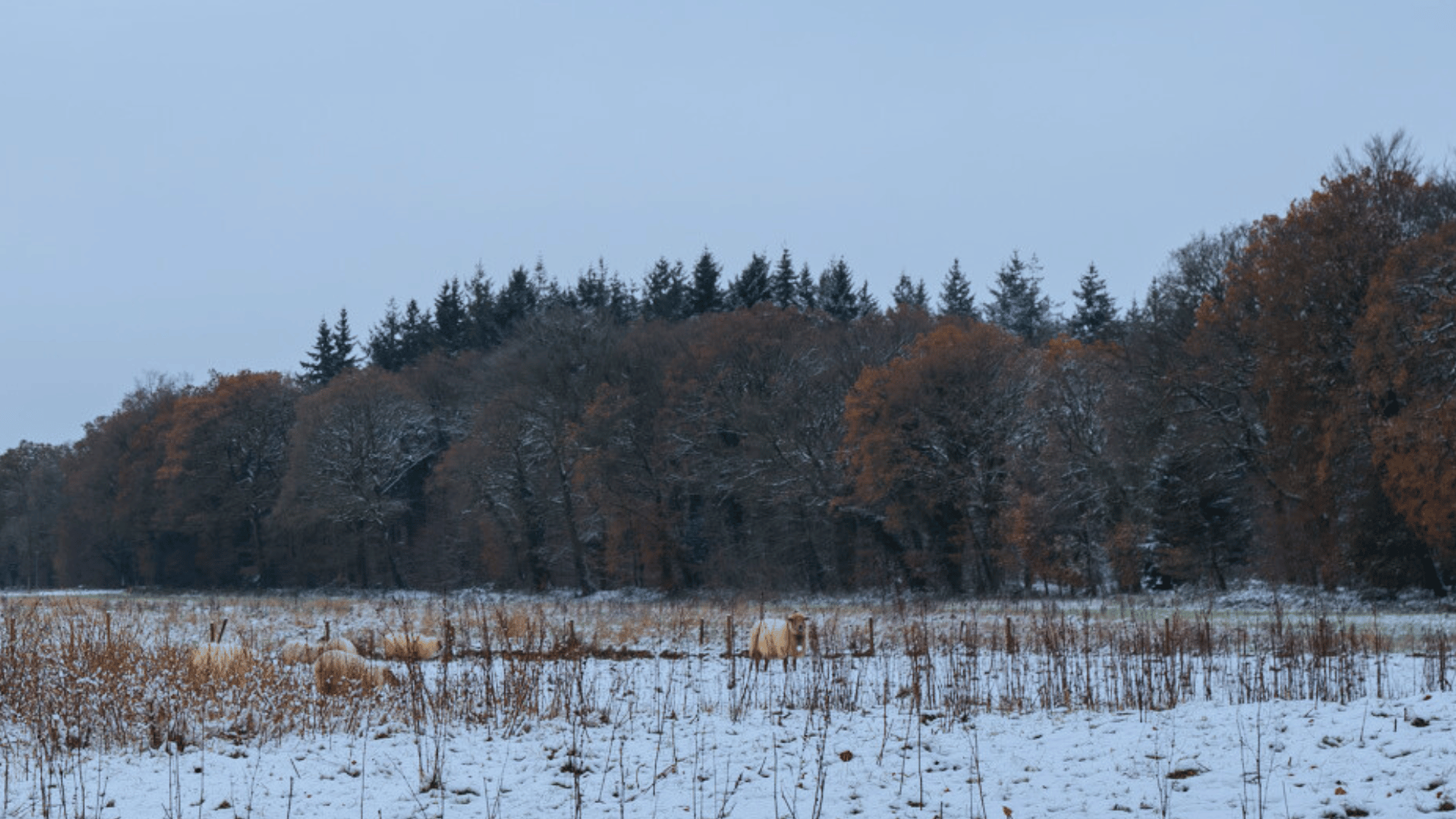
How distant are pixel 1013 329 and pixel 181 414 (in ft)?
180

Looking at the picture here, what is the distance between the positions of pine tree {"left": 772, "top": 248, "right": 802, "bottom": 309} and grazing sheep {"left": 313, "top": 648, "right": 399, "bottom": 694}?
203ft

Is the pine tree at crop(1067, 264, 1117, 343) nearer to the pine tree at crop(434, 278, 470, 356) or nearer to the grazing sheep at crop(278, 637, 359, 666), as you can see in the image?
the pine tree at crop(434, 278, 470, 356)

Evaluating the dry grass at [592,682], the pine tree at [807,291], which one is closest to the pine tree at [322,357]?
the pine tree at [807,291]

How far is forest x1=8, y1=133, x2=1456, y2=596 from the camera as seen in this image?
107 feet

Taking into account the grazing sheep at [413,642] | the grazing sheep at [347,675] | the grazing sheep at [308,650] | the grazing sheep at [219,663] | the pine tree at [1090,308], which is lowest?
the grazing sheep at [413,642]

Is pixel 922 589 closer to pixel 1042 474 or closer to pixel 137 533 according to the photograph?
pixel 1042 474

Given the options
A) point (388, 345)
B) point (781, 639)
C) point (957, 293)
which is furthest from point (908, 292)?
point (781, 639)

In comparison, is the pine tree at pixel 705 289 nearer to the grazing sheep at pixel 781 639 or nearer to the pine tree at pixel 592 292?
the pine tree at pixel 592 292

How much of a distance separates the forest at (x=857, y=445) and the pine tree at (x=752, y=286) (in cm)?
25

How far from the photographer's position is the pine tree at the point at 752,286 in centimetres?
7419

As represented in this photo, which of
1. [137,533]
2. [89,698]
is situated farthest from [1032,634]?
[137,533]

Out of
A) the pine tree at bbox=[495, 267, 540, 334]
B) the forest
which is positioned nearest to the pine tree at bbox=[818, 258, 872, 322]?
the forest

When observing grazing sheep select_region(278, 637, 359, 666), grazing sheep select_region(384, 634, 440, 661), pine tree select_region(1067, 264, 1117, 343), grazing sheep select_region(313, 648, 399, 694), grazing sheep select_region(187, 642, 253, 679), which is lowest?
grazing sheep select_region(384, 634, 440, 661)

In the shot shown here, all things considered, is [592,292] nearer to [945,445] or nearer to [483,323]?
[483,323]
